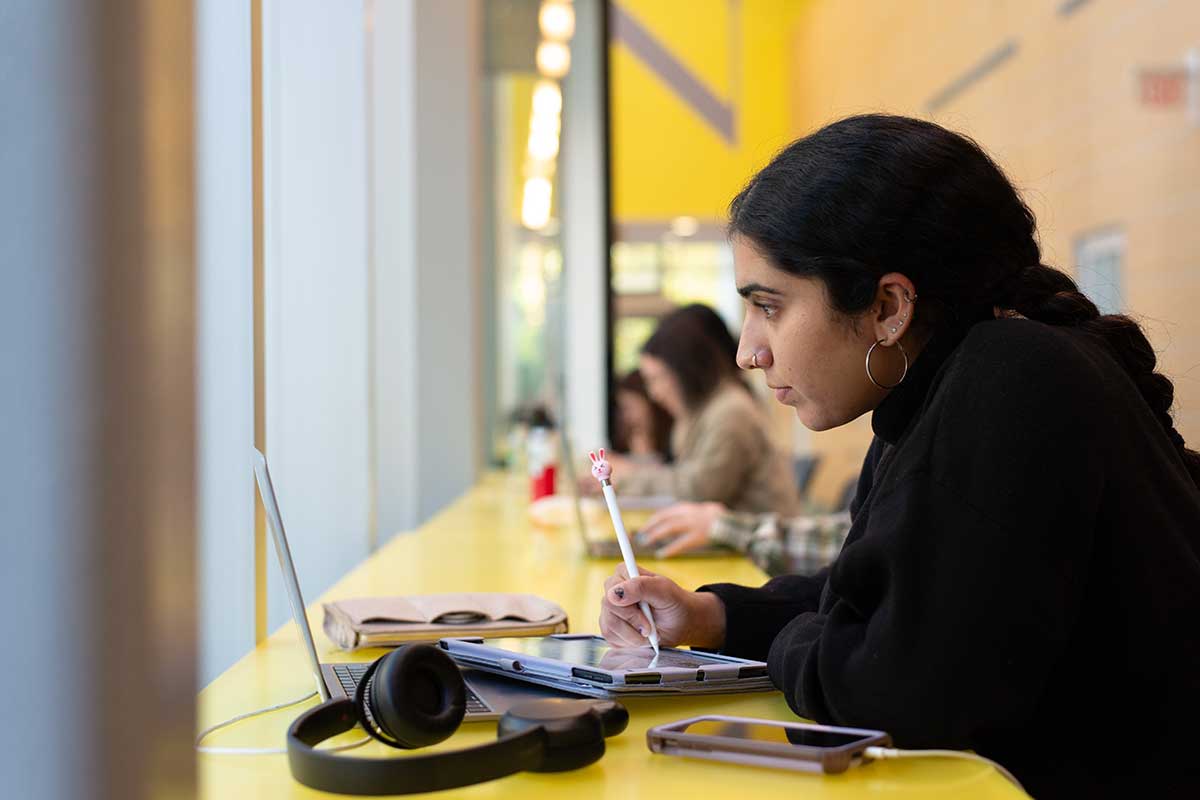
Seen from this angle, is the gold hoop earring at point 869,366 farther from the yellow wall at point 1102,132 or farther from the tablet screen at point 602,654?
the yellow wall at point 1102,132

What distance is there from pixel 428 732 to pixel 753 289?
52cm

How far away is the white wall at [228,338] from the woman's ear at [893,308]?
2.30ft

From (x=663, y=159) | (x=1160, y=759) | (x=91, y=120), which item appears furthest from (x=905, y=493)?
(x=663, y=159)

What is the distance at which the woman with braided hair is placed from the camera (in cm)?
92

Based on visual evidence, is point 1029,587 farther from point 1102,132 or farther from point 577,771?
point 1102,132

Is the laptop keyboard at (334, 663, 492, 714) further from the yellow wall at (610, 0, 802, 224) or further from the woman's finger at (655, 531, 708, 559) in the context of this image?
the yellow wall at (610, 0, 802, 224)

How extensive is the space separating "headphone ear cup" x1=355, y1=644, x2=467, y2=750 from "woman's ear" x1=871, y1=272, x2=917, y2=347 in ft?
1.58

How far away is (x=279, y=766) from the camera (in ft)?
3.11

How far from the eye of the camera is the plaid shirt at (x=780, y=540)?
2314 millimetres

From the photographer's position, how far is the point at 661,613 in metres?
1.25

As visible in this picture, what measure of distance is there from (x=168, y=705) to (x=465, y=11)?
374 cm

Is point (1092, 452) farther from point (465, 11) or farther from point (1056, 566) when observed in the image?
point (465, 11)

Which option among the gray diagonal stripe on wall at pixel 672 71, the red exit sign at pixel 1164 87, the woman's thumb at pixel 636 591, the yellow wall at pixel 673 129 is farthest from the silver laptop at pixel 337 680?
the gray diagonal stripe on wall at pixel 672 71

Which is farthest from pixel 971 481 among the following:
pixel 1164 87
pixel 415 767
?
pixel 1164 87
